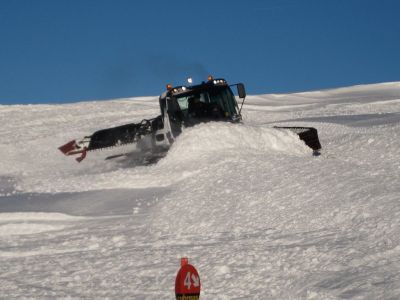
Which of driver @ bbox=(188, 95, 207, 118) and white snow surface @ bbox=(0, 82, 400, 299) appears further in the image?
driver @ bbox=(188, 95, 207, 118)

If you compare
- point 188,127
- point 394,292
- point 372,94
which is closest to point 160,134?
point 188,127

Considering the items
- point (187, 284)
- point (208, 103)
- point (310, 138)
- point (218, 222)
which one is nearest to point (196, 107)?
point (208, 103)

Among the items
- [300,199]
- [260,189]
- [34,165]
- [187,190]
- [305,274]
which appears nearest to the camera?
[305,274]

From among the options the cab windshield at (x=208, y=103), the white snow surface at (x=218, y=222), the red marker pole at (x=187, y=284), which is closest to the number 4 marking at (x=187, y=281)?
the red marker pole at (x=187, y=284)

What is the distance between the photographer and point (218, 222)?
10000 millimetres

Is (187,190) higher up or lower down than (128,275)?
higher up

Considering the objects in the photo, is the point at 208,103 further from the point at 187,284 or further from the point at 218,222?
the point at 187,284

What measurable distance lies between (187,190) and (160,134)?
5.53 m

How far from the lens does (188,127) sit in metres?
17.3

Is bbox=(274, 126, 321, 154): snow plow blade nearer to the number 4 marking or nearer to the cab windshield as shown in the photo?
the cab windshield

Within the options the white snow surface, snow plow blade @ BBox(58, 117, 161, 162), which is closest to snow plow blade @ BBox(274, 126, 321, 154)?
the white snow surface

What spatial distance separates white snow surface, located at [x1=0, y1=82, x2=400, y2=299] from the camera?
6895 millimetres

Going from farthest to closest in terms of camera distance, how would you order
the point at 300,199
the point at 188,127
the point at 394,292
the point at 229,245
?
1. the point at 188,127
2. the point at 300,199
3. the point at 229,245
4. the point at 394,292

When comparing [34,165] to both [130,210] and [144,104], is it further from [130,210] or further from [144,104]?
[144,104]
